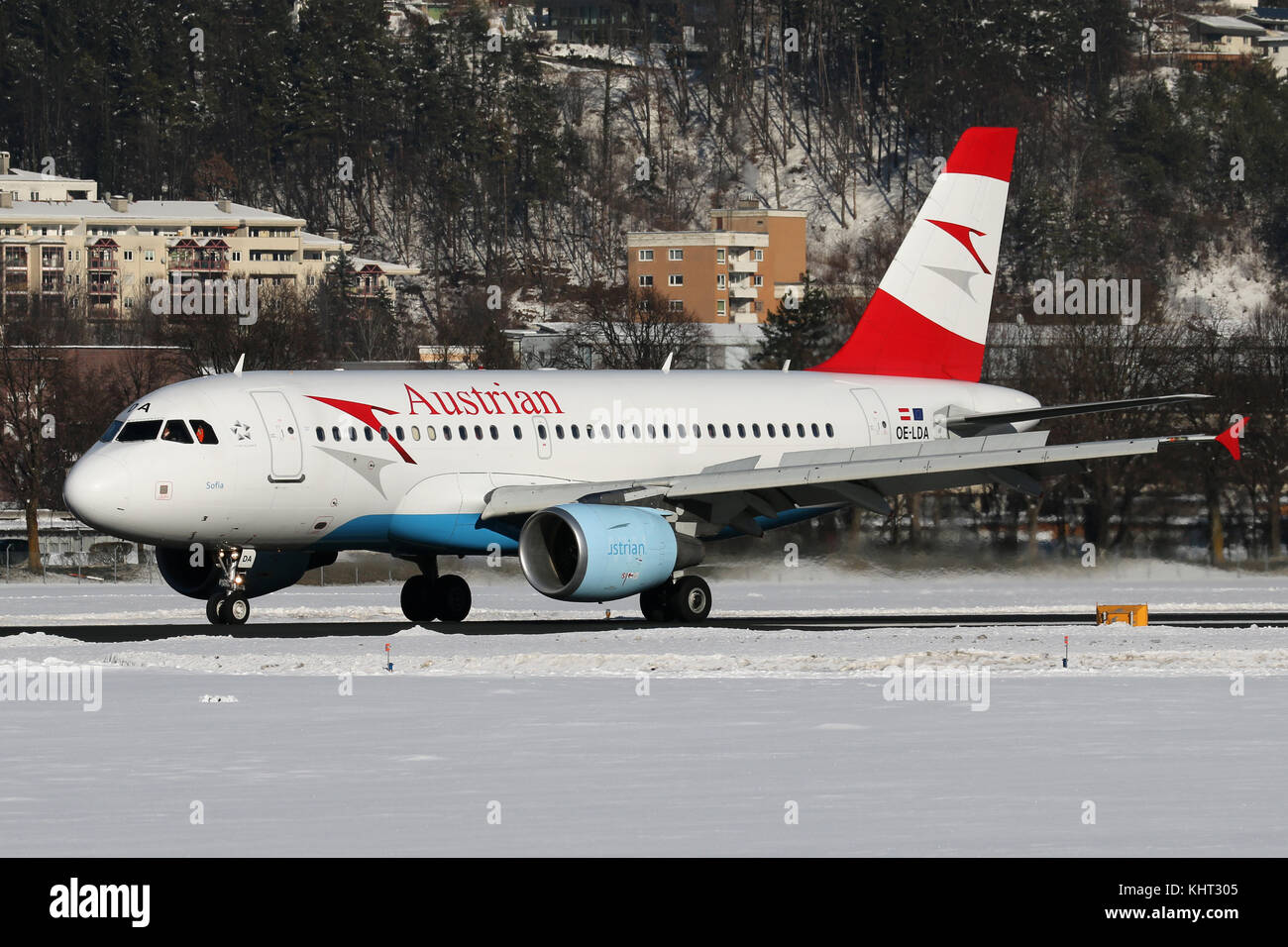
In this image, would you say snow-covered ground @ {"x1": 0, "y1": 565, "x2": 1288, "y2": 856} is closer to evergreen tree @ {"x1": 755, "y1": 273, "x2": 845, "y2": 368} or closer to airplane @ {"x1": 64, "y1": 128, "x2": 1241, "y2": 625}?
airplane @ {"x1": 64, "y1": 128, "x2": 1241, "y2": 625}

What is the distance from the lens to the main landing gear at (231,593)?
3434 cm

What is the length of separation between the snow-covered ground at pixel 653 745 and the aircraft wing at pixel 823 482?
98.7 inches

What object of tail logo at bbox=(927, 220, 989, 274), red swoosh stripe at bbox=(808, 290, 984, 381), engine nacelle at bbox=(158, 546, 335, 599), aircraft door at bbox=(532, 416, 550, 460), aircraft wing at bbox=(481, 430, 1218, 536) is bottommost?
engine nacelle at bbox=(158, 546, 335, 599)

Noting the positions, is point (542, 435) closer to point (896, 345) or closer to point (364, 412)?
point (364, 412)

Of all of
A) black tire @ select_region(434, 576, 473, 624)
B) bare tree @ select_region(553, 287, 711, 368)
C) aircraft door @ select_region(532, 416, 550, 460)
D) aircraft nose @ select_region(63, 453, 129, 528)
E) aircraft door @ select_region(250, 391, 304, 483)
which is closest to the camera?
aircraft nose @ select_region(63, 453, 129, 528)

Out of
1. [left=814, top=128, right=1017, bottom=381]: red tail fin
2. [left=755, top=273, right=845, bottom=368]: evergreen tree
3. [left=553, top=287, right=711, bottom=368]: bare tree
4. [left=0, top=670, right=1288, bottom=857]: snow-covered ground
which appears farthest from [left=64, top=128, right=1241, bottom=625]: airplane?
[left=755, top=273, right=845, bottom=368]: evergreen tree

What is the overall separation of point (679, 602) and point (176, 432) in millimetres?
8125

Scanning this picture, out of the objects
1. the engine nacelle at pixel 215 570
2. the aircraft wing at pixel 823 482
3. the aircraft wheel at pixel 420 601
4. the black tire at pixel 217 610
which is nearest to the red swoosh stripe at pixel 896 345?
the aircraft wing at pixel 823 482

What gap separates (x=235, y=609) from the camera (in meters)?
34.3

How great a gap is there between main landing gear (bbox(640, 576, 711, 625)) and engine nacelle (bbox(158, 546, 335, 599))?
5.11 m

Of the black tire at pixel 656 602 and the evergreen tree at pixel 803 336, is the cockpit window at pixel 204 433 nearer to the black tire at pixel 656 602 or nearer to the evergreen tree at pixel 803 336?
the black tire at pixel 656 602

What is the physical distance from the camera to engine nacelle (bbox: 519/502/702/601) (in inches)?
1287
